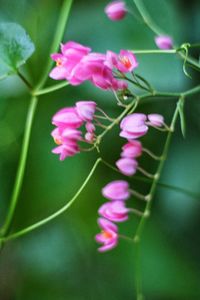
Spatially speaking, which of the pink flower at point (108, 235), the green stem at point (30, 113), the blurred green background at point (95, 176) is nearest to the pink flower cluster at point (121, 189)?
the pink flower at point (108, 235)

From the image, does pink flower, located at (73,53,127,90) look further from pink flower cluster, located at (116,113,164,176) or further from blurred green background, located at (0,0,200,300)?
blurred green background, located at (0,0,200,300)

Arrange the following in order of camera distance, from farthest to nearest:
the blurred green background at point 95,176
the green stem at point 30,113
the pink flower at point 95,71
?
1. the blurred green background at point 95,176
2. the green stem at point 30,113
3. the pink flower at point 95,71

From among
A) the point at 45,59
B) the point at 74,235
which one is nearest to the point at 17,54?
the point at 45,59

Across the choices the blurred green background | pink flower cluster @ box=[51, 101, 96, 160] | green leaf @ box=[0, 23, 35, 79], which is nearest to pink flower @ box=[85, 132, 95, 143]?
pink flower cluster @ box=[51, 101, 96, 160]

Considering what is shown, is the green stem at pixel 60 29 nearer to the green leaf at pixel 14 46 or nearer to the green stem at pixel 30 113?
the green stem at pixel 30 113

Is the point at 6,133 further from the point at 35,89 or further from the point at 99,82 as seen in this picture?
the point at 99,82
